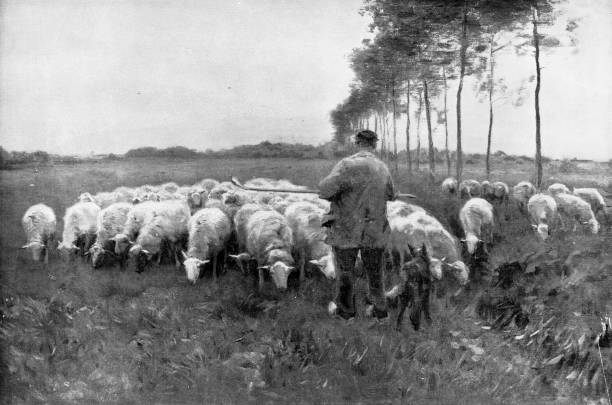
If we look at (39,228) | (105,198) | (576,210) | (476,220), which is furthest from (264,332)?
(576,210)

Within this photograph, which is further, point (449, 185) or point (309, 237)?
point (309, 237)

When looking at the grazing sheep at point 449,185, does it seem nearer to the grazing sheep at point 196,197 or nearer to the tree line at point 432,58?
the tree line at point 432,58

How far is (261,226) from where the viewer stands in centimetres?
585

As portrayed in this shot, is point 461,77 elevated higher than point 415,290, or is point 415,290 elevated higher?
point 461,77

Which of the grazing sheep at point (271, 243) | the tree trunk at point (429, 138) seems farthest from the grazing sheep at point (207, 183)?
the tree trunk at point (429, 138)

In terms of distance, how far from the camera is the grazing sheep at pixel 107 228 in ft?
17.1

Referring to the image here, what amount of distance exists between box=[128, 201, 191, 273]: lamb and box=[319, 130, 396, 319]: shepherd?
2163 millimetres

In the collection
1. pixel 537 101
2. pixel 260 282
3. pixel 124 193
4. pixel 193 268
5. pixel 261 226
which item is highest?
pixel 537 101

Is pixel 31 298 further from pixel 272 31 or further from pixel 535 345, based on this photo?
pixel 535 345

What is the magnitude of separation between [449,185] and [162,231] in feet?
11.6

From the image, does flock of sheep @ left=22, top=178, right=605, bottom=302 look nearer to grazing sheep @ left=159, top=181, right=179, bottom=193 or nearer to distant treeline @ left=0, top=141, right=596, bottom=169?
grazing sheep @ left=159, top=181, right=179, bottom=193

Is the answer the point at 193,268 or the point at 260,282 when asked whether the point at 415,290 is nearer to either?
the point at 260,282

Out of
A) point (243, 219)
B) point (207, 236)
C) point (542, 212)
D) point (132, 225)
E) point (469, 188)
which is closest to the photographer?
point (542, 212)

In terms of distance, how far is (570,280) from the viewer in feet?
15.6
